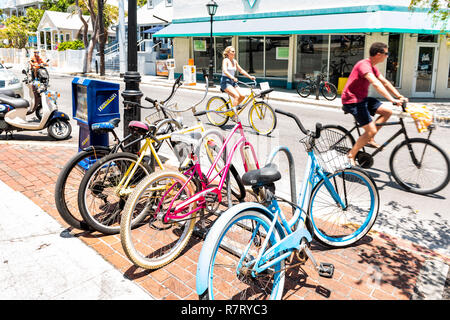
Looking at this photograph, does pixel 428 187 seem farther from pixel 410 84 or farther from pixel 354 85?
pixel 410 84

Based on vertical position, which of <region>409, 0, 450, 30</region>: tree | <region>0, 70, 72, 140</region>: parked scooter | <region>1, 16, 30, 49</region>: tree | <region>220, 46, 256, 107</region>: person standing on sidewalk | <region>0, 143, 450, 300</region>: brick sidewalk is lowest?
<region>0, 143, 450, 300</region>: brick sidewalk

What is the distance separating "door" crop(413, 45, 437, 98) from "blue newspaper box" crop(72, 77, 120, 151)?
16.2 meters

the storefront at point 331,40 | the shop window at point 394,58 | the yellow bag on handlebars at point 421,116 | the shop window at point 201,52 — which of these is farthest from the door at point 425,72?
the yellow bag on handlebars at point 421,116

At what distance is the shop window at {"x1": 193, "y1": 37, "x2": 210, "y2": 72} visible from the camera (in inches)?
1023

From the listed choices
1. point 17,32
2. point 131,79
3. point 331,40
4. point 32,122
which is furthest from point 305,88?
point 17,32

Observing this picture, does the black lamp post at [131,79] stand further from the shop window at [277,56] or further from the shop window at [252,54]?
the shop window at [252,54]

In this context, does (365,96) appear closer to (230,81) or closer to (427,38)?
(230,81)

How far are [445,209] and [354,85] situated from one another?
2112 millimetres

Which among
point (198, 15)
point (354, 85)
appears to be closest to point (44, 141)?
point (354, 85)

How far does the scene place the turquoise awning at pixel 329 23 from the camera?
16064 mm

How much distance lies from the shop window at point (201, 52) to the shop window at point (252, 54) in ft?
9.48

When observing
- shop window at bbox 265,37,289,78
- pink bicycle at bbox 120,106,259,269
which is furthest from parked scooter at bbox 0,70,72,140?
shop window at bbox 265,37,289,78

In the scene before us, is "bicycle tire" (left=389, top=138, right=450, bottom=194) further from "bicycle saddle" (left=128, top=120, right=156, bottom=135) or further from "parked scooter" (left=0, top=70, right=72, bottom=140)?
"parked scooter" (left=0, top=70, right=72, bottom=140)
